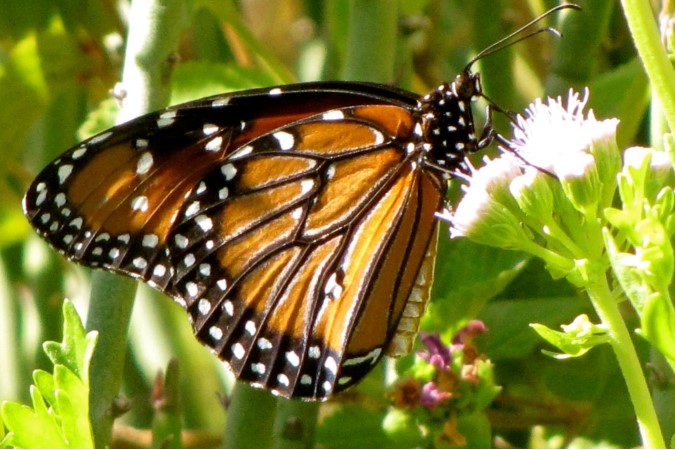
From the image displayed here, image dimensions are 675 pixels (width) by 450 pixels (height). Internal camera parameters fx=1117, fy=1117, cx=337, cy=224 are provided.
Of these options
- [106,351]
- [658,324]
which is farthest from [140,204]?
[658,324]

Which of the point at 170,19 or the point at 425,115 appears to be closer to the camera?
the point at 170,19

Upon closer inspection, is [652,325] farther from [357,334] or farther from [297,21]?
[297,21]

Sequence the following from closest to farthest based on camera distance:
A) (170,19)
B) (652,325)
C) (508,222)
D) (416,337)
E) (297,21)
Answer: (652,325), (508,222), (170,19), (416,337), (297,21)

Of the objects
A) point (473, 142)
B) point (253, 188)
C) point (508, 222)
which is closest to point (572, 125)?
point (508, 222)

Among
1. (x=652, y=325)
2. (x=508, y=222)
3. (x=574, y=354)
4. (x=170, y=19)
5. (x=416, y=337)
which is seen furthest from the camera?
(x=416, y=337)

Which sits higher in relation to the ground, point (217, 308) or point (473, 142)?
point (473, 142)

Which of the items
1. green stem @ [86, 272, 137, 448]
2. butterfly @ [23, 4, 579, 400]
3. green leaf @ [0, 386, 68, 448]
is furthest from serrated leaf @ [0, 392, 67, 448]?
butterfly @ [23, 4, 579, 400]

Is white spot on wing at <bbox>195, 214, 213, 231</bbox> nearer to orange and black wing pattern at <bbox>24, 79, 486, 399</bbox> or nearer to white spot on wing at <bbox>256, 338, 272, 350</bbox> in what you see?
orange and black wing pattern at <bbox>24, 79, 486, 399</bbox>
